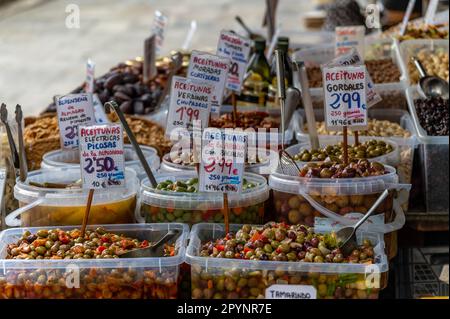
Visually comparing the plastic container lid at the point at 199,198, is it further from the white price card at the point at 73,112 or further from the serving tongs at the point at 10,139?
the serving tongs at the point at 10,139

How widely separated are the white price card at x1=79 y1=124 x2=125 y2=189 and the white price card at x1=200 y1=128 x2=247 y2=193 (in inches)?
9.4

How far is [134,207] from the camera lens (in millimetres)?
2566

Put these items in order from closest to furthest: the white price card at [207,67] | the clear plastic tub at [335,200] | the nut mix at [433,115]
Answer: the clear plastic tub at [335,200] → the white price card at [207,67] → the nut mix at [433,115]

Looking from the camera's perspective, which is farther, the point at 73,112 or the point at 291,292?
the point at 73,112

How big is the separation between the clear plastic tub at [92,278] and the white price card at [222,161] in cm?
23

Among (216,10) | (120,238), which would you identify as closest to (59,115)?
(120,238)

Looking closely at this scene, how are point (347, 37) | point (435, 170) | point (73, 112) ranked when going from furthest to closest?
point (347, 37) < point (435, 170) < point (73, 112)

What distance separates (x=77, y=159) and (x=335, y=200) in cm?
104

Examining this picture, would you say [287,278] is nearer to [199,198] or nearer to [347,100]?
[199,198]

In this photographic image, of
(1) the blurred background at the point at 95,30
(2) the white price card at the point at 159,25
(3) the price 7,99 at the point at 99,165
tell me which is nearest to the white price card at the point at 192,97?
(3) the price 7,99 at the point at 99,165

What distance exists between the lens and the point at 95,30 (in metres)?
10.1

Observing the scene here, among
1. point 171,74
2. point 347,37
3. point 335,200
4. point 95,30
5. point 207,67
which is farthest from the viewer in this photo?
point 95,30

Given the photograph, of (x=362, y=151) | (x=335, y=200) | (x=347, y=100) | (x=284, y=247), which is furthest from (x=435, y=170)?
(x=284, y=247)

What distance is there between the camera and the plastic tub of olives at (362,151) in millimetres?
2715
